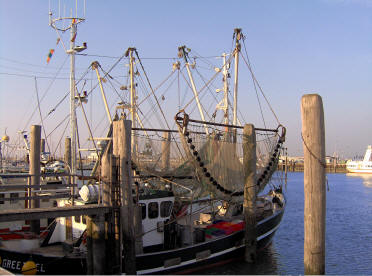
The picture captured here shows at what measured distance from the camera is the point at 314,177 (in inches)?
346

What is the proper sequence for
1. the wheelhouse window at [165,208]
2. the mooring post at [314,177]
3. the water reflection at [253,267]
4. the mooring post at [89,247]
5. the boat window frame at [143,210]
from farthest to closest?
the water reflection at [253,267]
the wheelhouse window at [165,208]
the boat window frame at [143,210]
the mooring post at [89,247]
the mooring post at [314,177]

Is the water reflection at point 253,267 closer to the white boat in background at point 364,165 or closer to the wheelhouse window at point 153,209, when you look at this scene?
the wheelhouse window at point 153,209

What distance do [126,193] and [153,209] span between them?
2.37 m

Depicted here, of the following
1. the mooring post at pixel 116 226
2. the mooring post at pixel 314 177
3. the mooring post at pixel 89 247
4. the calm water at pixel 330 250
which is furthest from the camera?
the calm water at pixel 330 250

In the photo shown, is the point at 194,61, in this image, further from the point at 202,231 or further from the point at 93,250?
the point at 93,250

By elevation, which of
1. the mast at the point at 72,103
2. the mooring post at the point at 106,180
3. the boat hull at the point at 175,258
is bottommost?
the boat hull at the point at 175,258

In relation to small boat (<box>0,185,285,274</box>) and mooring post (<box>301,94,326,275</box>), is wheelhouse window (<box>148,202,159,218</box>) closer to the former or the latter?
small boat (<box>0,185,285,274</box>)

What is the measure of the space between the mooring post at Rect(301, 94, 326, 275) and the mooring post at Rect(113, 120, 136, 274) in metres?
4.94

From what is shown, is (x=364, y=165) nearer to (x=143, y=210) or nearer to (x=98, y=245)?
(x=143, y=210)

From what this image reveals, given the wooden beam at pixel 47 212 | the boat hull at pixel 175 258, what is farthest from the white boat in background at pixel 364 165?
the wooden beam at pixel 47 212

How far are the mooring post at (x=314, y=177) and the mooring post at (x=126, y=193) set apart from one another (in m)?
4.94

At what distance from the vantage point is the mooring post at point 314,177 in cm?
873

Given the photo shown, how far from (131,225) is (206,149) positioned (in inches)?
196

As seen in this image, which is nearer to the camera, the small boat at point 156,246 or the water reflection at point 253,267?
the small boat at point 156,246
